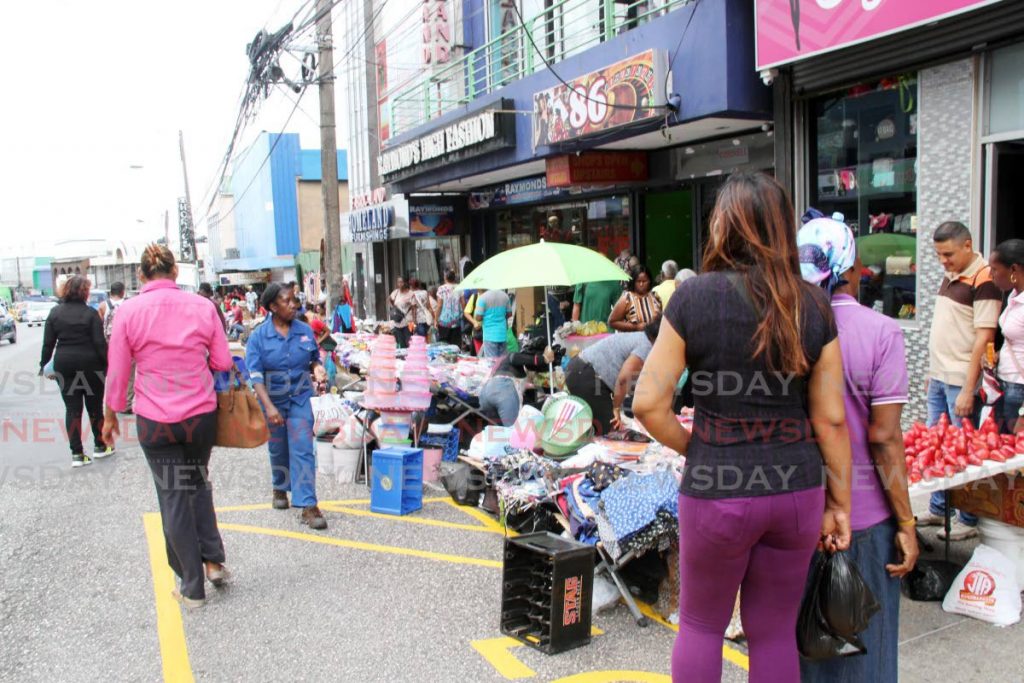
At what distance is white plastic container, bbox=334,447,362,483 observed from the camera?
7895 mm

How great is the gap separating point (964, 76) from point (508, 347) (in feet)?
21.3

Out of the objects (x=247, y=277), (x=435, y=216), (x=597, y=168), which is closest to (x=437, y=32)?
(x=435, y=216)

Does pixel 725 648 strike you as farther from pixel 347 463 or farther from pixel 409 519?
pixel 347 463

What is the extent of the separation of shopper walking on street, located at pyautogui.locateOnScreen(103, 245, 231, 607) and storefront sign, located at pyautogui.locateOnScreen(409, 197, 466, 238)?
14.5m

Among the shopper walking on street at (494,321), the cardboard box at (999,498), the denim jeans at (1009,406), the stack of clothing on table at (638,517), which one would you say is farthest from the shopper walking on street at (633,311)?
the cardboard box at (999,498)

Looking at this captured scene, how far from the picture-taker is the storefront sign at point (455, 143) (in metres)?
13.4

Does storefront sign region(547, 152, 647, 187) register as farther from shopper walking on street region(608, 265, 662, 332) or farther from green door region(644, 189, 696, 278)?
shopper walking on street region(608, 265, 662, 332)

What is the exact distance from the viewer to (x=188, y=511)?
4789 mm

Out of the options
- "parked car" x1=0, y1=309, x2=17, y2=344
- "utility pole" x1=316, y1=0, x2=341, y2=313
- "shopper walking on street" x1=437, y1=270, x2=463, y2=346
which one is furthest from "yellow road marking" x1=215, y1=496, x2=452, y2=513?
"parked car" x1=0, y1=309, x2=17, y2=344

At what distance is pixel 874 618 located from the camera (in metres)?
2.77

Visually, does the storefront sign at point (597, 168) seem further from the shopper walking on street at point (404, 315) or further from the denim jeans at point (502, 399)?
the denim jeans at point (502, 399)

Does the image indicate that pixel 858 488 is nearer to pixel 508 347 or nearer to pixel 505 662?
pixel 505 662

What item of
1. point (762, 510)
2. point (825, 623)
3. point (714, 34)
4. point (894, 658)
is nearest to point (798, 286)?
point (762, 510)

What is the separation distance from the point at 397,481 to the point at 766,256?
4775mm
